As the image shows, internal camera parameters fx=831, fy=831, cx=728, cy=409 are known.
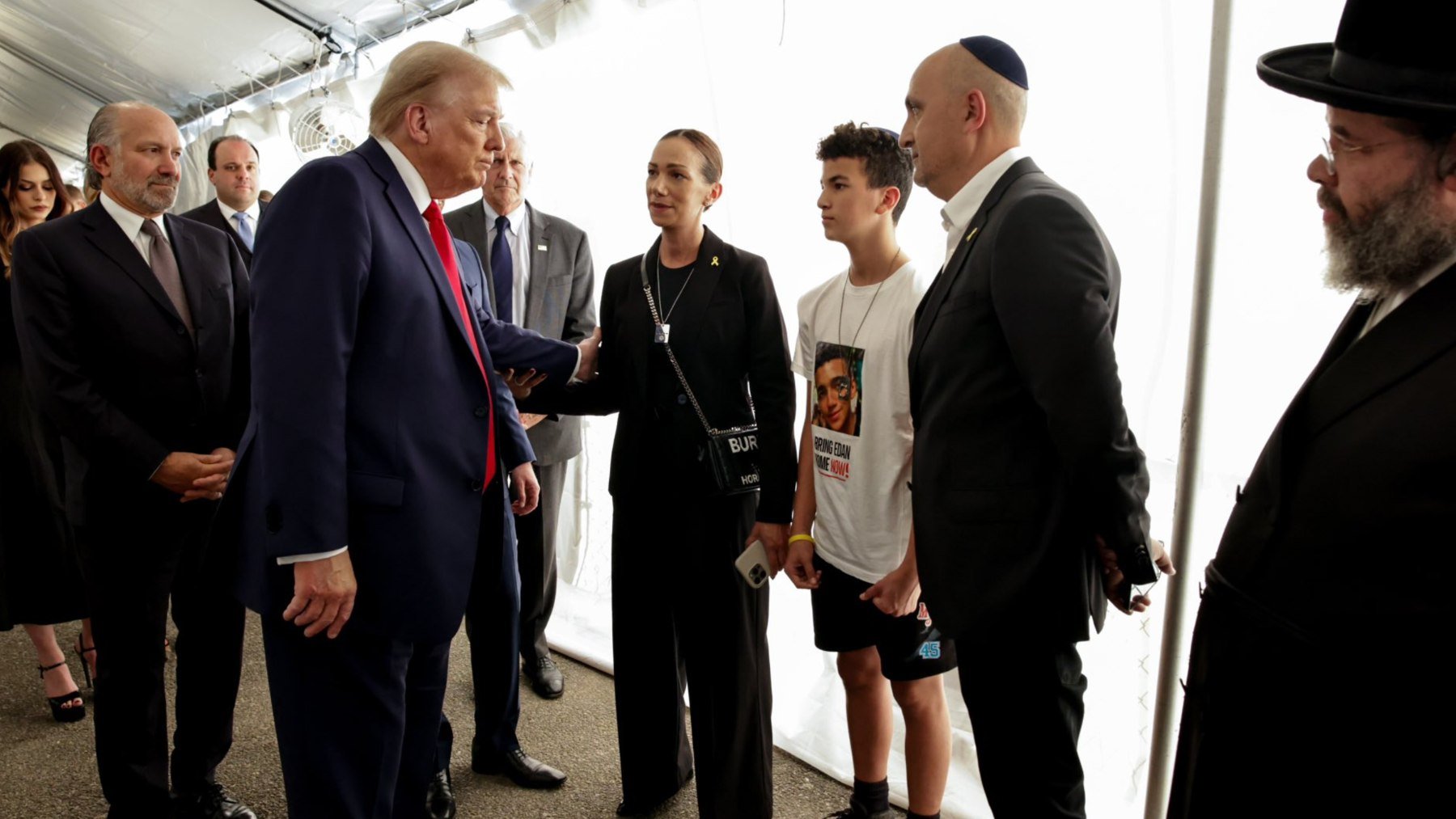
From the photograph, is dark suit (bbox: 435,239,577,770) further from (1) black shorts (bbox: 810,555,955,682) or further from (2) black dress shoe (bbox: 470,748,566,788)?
(1) black shorts (bbox: 810,555,955,682)

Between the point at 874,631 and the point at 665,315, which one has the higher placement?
the point at 665,315

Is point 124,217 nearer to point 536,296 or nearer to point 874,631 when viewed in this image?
point 536,296

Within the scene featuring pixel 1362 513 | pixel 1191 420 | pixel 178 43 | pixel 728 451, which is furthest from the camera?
pixel 178 43

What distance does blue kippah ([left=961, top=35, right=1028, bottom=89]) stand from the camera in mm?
1543

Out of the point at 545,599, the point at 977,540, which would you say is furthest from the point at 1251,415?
the point at 545,599

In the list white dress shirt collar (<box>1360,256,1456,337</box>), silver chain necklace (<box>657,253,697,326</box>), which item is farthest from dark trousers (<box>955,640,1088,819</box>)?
silver chain necklace (<box>657,253,697,326</box>)

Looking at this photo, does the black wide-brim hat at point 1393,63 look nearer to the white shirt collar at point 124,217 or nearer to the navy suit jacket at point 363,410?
the navy suit jacket at point 363,410

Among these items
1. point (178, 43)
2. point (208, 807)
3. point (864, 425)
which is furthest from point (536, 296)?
point (178, 43)

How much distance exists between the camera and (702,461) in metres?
2.05

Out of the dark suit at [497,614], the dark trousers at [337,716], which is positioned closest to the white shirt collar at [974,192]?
the dark suit at [497,614]

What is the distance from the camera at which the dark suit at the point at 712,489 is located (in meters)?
2.05

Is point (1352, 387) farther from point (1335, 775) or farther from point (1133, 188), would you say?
point (1133, 188)

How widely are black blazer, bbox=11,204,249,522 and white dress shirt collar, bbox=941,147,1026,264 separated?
1.88 m

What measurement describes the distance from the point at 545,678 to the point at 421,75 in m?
2.22
